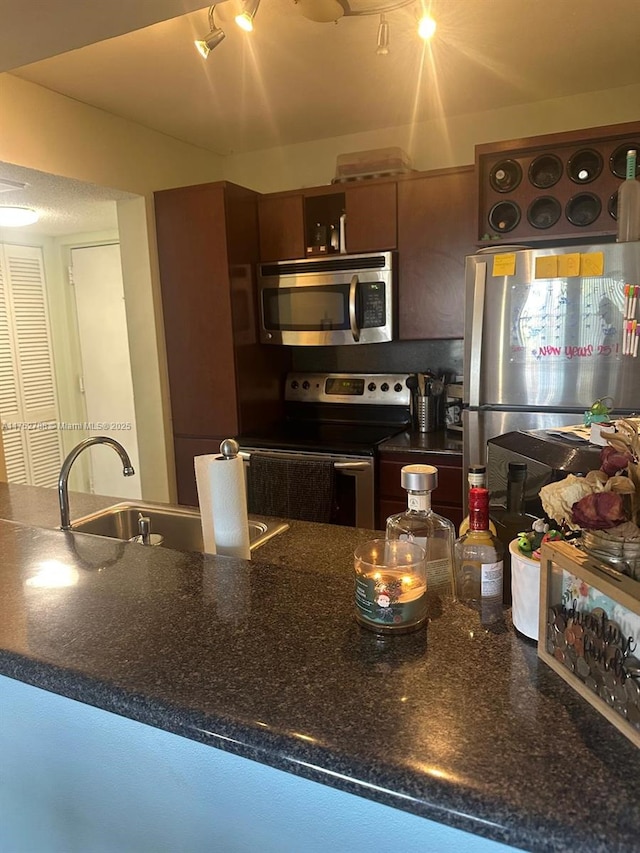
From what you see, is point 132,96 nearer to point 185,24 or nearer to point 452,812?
point 185,24

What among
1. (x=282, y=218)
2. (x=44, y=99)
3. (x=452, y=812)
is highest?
(x=44, y=99)

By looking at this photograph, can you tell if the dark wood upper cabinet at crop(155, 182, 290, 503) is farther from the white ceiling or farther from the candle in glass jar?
the candle in glass jar

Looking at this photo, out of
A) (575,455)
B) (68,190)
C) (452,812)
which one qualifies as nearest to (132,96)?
(68,190)

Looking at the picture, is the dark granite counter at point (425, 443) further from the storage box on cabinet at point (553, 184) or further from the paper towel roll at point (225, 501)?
the paper towel roll at point (225, 501)

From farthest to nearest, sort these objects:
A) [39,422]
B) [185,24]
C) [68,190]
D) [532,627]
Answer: [39,422]
[68,190]
[185,24]
[532,627]

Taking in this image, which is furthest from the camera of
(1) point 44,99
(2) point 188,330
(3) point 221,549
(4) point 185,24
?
(2) point 188,330

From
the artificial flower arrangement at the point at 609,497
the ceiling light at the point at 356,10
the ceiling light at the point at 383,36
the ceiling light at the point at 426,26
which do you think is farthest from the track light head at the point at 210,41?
the artificial flower arrangement at the point at 609,497

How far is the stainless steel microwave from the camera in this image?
2.91 m

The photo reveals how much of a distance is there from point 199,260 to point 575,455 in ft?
7.92

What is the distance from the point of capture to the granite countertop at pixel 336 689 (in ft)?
1.85

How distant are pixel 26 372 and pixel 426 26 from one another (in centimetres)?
342

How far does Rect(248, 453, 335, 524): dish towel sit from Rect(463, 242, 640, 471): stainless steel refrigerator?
64 centimetres

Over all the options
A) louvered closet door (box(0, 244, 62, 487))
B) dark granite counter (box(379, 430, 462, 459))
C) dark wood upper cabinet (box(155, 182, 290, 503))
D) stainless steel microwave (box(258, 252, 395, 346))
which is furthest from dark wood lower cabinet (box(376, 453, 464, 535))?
louvered closet door (box(0, 244, 62, 487))

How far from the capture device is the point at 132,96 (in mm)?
2598
